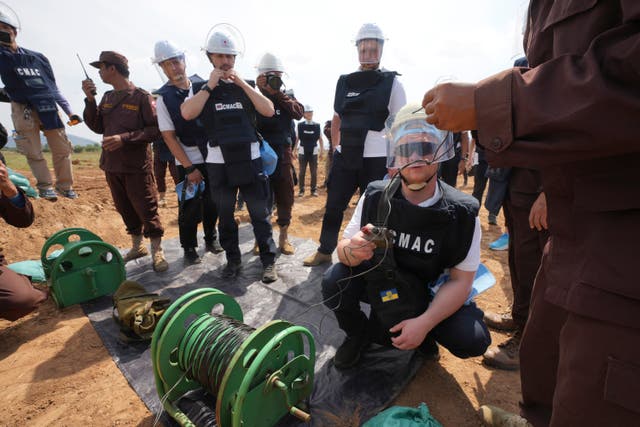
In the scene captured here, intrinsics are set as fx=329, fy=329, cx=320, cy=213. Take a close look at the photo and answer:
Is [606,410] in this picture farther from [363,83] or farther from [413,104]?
[363,83]

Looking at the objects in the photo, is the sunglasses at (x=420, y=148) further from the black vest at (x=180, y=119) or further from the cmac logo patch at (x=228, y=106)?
the black vest at (x=180, y=119)

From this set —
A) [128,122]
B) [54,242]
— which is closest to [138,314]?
[54,242]

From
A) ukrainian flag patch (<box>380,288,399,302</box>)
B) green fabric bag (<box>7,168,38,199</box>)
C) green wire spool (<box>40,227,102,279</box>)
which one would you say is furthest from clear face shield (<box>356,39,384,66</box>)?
green fabric bag (<box>7,168,38,199</box>)

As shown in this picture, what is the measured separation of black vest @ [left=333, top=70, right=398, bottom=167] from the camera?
3.62 m

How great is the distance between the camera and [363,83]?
12.1 ft

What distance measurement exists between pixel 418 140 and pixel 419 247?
0.66 m

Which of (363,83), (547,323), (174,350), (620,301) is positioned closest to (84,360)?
(174,350)

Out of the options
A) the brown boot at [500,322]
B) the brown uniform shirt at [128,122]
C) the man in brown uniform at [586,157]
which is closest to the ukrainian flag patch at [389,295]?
the man in brown uniform at [586,157]

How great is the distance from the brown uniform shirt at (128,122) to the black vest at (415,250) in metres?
3.29

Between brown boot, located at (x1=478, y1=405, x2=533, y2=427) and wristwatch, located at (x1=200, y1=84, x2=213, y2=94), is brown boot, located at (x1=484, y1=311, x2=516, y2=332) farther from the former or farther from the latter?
wristwatch, located at (x1=200, y1=84, x2=213, y2=94)

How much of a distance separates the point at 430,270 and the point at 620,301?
4.08ft

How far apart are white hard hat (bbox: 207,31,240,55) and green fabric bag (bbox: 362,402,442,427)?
11.0 ft

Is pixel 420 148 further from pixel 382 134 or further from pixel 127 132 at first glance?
pixel 127 132

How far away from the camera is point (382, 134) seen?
3717mm
